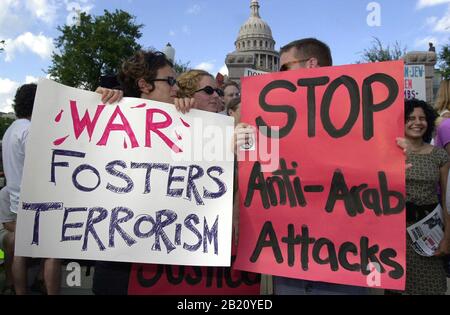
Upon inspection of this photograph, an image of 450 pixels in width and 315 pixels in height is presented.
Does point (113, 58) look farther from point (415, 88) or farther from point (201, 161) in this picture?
point (201, 161)

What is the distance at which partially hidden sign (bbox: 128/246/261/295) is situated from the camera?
1979mm

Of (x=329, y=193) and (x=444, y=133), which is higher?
(x=444, y=133)

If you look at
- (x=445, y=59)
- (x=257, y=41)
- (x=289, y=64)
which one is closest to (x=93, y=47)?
(x=445, y=59)

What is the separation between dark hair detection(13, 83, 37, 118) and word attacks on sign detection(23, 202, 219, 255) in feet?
5.82

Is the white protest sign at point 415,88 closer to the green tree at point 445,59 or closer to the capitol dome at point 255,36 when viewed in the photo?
the green tree at point 445,59

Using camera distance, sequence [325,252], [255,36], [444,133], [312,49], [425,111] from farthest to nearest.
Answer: [255,36]
[444,133]
[425,111]
[312,49]
[325,252]

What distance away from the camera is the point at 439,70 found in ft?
76.2

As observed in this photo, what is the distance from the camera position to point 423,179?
2.51 metres

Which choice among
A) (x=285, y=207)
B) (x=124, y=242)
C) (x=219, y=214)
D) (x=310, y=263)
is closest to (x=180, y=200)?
(x=219, y=214)

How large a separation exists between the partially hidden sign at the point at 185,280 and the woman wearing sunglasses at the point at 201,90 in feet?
3.26

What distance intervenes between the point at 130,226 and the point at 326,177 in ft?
3.12

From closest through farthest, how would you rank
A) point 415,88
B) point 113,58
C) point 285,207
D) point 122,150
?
point 285,207, point 122,150, point 415,88, point 113,58

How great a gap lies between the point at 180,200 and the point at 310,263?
0.67 metres

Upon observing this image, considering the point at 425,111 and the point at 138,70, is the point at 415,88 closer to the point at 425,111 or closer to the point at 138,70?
the point at 425,111
